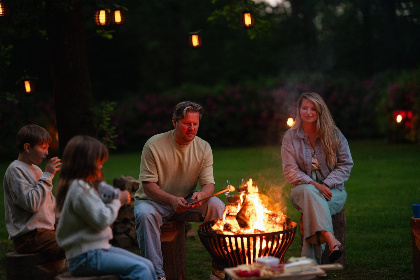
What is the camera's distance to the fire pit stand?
4.55m

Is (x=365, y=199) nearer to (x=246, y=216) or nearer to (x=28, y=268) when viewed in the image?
(x=246, y=216)

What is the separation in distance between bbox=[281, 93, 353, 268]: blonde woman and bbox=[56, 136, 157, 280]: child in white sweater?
2005mm

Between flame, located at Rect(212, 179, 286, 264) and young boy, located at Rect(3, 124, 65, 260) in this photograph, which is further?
flame, located at Rect(212, 179, 286, 264)

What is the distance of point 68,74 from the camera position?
6.77 m

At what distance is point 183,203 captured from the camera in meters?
4.89

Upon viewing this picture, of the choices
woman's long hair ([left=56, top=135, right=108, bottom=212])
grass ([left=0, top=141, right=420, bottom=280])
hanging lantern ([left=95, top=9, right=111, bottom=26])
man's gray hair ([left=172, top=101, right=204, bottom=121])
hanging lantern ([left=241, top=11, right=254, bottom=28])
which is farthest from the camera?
hanging lantern ([left=241, top=11, right=254, bottom=28])

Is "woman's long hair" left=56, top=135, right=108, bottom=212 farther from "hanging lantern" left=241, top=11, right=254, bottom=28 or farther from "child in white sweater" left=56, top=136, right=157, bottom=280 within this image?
"hanging lantern" left=241, top=11, right=254, bottom=28

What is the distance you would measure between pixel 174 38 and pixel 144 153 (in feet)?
82.6

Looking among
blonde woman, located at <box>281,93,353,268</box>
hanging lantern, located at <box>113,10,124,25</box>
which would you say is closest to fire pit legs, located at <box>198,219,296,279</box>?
blonde woman, located at <box>281,93,353,268</box>

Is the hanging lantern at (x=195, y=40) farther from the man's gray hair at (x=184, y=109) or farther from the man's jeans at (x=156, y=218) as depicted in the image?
the man's jeans at (x=156, y=218)

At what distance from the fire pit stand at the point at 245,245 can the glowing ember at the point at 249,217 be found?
10 centimetres

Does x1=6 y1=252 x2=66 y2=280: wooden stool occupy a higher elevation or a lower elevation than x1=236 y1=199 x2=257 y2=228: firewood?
lower

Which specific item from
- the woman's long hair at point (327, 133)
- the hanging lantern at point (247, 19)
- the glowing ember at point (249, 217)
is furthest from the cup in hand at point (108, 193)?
the hanging lantern at point (247, 19)

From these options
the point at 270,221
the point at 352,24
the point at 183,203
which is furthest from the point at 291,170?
the point at 352,24
